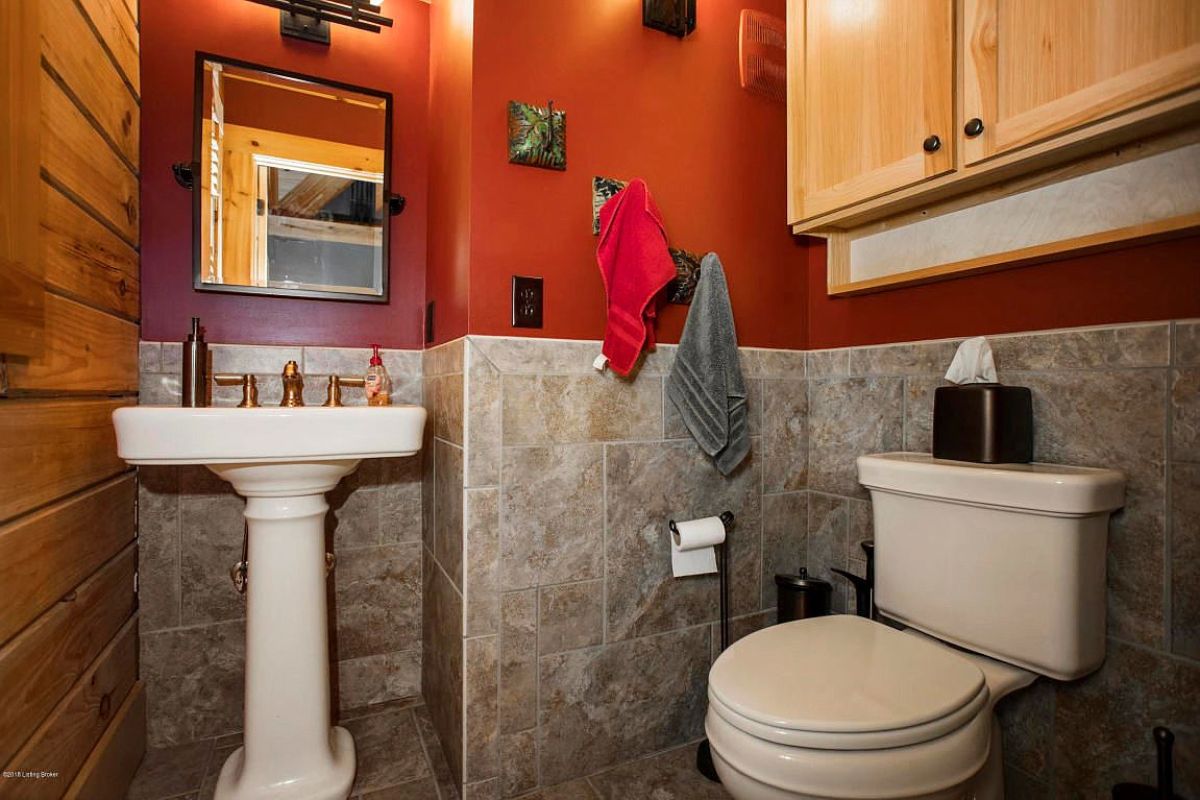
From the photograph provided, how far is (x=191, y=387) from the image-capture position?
1475 mm

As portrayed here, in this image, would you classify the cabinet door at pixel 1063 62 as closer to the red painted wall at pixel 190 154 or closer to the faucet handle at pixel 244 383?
the red painted wall at pixel 190 154

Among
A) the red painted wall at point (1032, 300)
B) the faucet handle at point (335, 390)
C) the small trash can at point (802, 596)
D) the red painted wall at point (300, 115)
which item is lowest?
the small trash can at point (802, 596)

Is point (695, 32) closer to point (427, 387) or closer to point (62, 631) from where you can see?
point (427, 387)

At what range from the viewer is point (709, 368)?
58.1 inches

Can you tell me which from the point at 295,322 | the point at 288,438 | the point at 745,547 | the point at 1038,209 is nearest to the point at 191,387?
the point at 295,322

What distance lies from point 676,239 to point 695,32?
0.60 metres

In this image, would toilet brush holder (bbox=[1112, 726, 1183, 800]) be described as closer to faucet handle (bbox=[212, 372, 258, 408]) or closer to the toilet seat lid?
the toilet seat lid

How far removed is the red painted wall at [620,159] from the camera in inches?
53.9

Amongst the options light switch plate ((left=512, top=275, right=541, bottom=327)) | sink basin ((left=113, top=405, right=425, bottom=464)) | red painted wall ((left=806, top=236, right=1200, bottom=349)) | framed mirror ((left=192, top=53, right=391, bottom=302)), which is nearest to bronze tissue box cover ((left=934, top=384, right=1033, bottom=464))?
red painted wall ((left=806, top=236, right=1200, bottom=349))

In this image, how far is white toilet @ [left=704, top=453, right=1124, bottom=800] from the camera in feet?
2.89

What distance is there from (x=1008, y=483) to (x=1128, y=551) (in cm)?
30

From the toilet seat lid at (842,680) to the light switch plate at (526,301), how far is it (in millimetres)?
869

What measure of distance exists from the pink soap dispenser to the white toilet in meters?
1.15

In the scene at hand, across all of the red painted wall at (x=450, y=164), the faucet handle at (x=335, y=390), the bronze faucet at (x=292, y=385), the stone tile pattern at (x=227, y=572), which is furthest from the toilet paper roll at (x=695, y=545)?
the bronze faucet at (x=292, y=385)
